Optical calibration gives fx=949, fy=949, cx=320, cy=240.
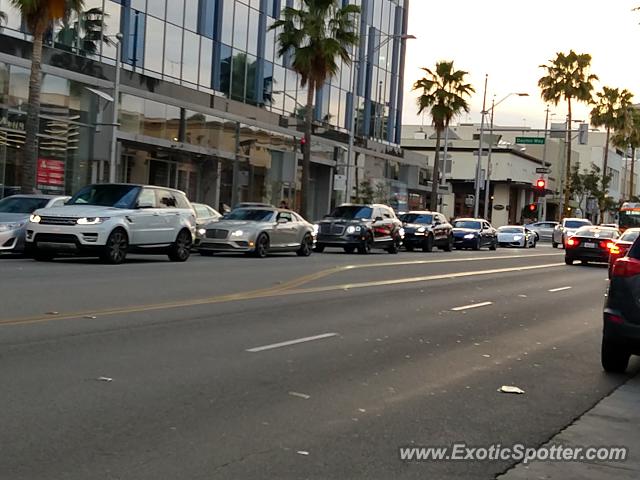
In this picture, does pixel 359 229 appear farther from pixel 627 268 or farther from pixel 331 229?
pixel 627 268

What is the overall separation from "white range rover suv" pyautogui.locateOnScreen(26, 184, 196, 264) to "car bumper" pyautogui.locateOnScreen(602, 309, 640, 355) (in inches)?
533

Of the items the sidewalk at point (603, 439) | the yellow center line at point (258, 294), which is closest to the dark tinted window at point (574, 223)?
the yellow center line at point (258, 294)

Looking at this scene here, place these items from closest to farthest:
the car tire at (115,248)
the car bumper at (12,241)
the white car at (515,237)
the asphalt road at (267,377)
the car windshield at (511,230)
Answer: the asphalt road at (267,377), the car tire at (115,248), the car bumper at (12,241), the white car at (515,237), the car windshield at (511,230)

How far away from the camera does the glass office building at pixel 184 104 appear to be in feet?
111

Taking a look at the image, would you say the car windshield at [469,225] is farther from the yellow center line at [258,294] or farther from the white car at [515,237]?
the yellow center line at [258,294]

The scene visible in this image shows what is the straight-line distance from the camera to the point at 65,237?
20656 millimetres

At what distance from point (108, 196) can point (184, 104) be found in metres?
18.6

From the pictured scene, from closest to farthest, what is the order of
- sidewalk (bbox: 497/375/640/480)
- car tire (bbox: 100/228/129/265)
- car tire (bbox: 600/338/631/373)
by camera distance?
sidewalk (bbox: 497/375/640/480) → car tire (bbox: 600/338/631/373) → car tire (bbox: 100/228/129/265)

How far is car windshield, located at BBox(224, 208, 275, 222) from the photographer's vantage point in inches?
1136

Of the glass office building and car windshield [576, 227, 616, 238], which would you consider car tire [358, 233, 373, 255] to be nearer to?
car windshield [576, 227, 616, 238]

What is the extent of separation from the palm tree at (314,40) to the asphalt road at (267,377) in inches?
924

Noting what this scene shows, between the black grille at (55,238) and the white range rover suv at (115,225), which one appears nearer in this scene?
the black grille at (55,238)

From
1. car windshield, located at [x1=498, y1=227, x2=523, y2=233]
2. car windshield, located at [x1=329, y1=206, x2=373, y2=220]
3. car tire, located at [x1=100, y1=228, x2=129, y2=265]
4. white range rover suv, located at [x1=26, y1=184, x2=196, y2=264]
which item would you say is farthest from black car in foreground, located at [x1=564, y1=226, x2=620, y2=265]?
car windshield, located at [x1=498, y1=227, x2=523, y2=233]

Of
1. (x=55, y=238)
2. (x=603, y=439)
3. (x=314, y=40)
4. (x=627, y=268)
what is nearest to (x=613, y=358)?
(x=627, y=268)
